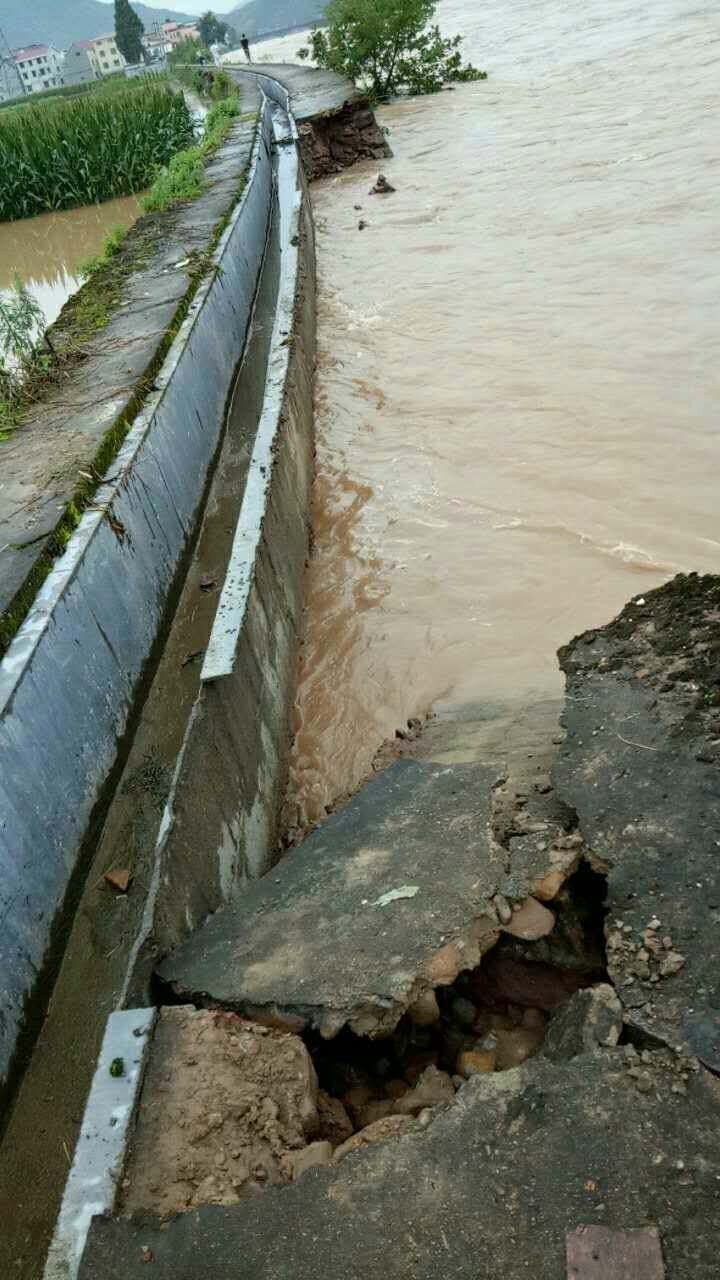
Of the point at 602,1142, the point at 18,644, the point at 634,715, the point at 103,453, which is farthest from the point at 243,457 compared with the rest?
the point at 602,1142

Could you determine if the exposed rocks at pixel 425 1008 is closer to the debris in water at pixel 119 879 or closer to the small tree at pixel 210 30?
the debris in water at pixel 119 879

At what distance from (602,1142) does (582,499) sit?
438 centimetres

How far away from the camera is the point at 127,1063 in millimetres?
2533

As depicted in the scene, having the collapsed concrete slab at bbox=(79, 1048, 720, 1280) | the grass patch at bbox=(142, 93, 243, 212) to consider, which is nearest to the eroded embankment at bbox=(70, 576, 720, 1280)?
the collapsed concrete slab at bbox=(79, 1048, 720, 1280)

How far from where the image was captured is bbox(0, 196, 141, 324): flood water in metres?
13.0

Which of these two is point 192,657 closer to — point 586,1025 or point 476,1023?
point 476,1023

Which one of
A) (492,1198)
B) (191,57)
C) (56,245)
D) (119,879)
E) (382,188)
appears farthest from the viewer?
(191,57)

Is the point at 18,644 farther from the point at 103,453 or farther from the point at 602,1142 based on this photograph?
the point at 602,1142

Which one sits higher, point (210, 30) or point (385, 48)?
point (210, 30)

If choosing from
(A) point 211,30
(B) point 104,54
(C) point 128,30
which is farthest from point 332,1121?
(B) point 104,54

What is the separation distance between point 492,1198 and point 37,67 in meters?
149

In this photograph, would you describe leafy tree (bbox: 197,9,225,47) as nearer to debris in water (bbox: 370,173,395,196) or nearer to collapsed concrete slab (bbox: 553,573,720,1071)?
debris in water (bbox: 370,173,395,196)

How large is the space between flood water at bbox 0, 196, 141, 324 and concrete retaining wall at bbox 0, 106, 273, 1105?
22.9 ft

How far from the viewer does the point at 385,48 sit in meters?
20.5
